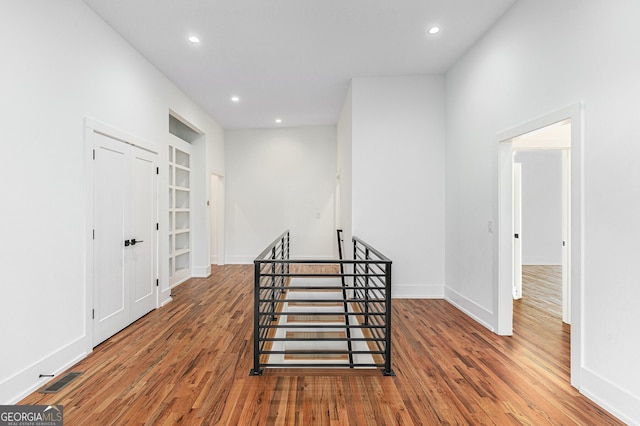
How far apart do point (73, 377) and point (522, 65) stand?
4844 millimetres

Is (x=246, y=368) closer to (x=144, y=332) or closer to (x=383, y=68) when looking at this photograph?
(x=144, y=332)

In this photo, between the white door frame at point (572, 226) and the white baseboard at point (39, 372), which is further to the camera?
the white door frame at point (572, 226)

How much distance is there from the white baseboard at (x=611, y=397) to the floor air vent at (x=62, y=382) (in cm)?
388

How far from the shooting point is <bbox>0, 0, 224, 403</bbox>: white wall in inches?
81.0

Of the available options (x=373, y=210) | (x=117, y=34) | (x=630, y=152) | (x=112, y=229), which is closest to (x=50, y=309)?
(x=112, y=229)

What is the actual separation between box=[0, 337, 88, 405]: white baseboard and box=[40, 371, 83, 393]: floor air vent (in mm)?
65

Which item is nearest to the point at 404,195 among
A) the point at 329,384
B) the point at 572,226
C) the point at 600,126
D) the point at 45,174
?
the point at 572,226

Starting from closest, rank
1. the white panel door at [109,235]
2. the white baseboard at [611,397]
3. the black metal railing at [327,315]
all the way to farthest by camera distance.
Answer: the white baseboard at [611,397] → the black metal railing at [327,315] → the white panel door at [109,235]

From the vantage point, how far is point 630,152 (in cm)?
186

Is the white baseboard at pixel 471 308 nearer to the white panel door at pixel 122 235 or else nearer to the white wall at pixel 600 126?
the white wall at pixel 600 126

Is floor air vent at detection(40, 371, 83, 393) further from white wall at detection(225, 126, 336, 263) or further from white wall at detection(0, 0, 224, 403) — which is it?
white wall at detection(225, 126, 336, 263)

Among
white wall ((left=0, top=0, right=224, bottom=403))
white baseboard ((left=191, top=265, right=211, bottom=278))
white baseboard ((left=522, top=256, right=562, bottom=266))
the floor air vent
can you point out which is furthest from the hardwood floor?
white baseboard ((left=522, top=256, right=562, bottom=266))

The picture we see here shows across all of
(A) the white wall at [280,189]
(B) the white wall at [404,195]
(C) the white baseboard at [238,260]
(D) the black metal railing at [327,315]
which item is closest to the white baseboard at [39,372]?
(D) the black metal railing at [327,315]

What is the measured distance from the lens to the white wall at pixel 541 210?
7.32 meters
